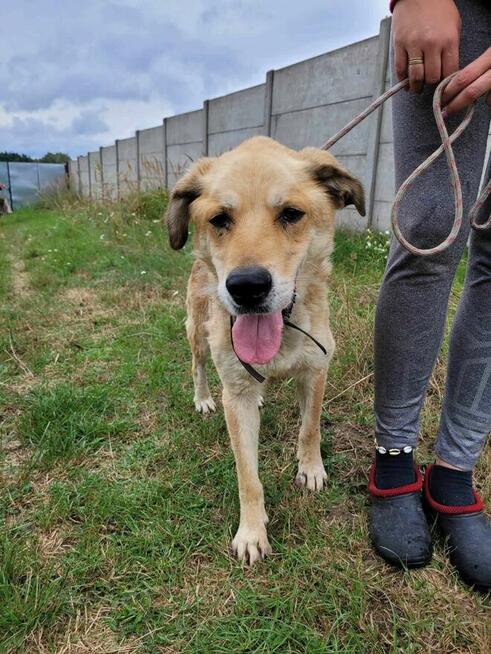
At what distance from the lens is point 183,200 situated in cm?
196

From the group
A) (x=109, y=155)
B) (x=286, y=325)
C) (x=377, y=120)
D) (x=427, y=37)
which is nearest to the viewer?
(x=427, y=37)

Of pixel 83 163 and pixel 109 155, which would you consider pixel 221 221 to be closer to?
pixel 109 155

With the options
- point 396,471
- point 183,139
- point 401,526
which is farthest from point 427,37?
point 183,139

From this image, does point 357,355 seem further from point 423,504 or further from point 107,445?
point 107,445

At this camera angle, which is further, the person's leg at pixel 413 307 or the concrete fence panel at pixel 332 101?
the concrete fence panel at pixel 332 101

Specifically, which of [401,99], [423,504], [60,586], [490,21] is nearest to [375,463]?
[423,504]

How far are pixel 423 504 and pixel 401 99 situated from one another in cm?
137

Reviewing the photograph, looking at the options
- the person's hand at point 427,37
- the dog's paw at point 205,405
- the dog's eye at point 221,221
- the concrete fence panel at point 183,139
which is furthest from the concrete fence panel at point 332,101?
the person's hand at point 427,37

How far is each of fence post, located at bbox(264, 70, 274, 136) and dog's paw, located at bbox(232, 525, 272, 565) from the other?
22.3 ft

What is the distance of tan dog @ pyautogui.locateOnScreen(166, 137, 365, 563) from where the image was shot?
4.99 ft

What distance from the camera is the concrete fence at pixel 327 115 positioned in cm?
513

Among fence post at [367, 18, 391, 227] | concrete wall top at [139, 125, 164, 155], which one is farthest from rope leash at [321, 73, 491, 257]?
concrete wall top at [139, 125, 164, 155]

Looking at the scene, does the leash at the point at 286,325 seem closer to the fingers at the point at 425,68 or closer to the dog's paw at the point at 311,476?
the dog's paw at the point at 311,476

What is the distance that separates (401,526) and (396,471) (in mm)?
186
